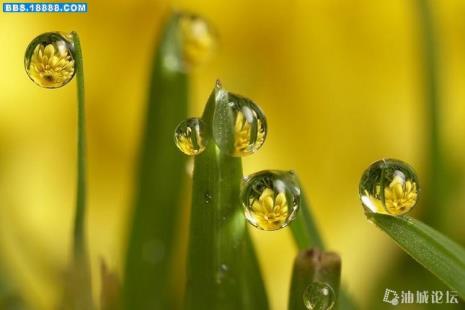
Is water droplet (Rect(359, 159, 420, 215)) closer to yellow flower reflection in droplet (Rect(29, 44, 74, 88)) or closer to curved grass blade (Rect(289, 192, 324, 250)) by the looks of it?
curved grass blade (Rect(289, 192, 324, 250))

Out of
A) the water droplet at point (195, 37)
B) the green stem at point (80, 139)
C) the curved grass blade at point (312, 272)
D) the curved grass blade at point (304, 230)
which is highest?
the water droplet at point (195, 37)

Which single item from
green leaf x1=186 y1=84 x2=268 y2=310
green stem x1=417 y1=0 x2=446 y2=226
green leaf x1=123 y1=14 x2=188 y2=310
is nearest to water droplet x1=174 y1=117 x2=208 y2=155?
green leaf x1=186 y1=84 x2=268 y2=310

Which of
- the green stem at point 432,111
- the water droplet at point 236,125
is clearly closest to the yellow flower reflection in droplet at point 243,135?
the water droplet at point 236,125

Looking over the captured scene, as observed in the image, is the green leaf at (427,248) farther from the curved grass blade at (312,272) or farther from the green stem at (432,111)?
the green stem at (432,111)

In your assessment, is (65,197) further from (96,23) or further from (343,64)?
(343,64)

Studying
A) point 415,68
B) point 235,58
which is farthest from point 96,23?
point 415,68

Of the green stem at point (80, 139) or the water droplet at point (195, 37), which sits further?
the water droplet at point (195, 37)
